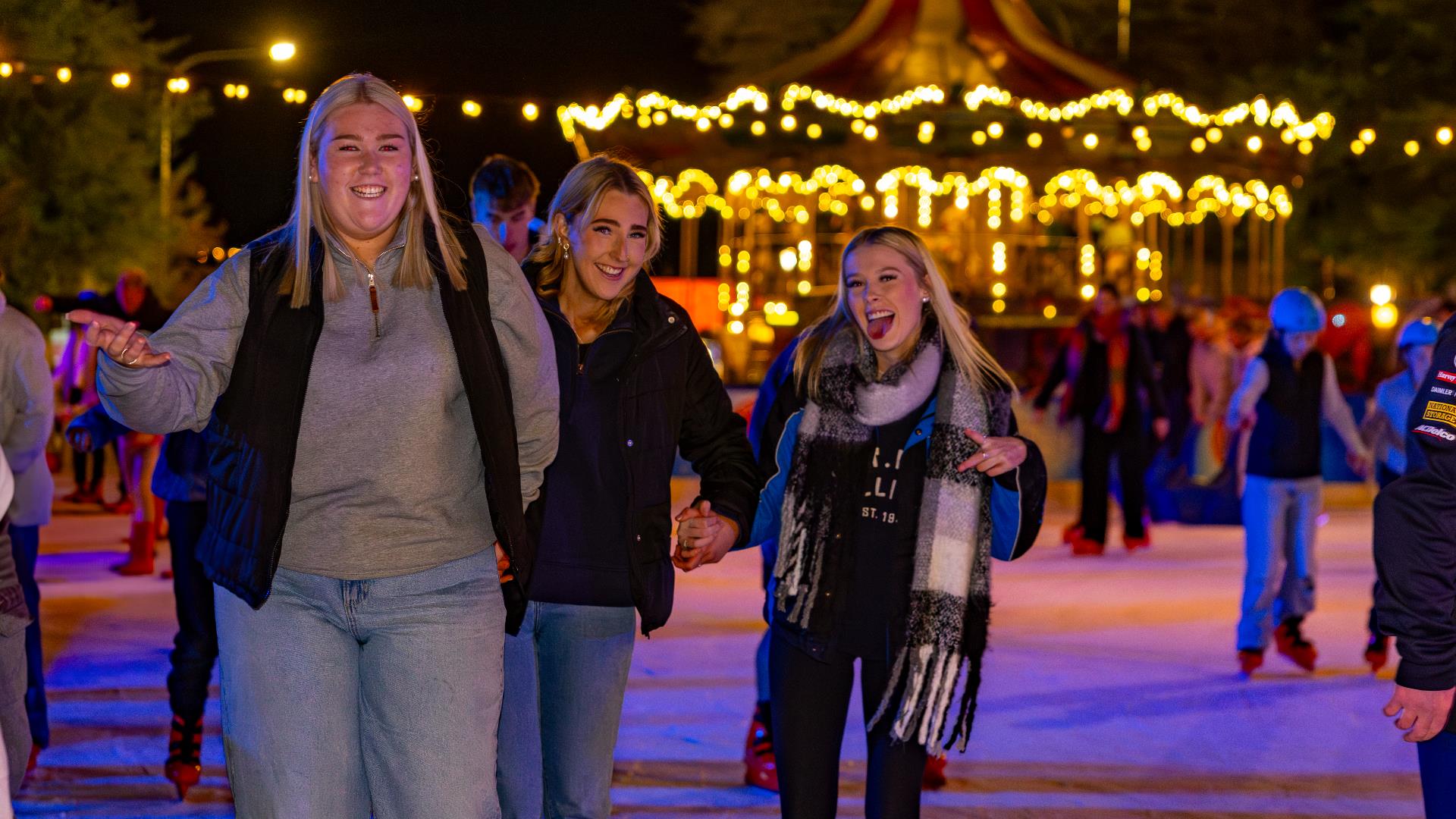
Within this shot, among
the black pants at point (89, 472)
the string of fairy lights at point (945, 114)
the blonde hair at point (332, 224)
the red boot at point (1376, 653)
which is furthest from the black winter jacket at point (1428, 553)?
the string of fairy lights at point (945, 114)

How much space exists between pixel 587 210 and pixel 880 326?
83cm

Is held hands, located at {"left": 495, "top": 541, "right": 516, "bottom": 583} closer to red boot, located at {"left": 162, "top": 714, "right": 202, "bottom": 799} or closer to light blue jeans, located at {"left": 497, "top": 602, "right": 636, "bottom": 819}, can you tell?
light blue jeans, located at {"left": 497, "top": 602, "right": 636, "bottom": 819}

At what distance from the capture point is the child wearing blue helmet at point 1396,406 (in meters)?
7.66

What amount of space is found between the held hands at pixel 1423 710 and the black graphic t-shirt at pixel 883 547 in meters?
1.31

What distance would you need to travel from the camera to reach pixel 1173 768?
6125mm

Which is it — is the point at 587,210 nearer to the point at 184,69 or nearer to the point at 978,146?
the point at 978,146

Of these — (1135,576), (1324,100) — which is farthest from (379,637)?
(1324,100)

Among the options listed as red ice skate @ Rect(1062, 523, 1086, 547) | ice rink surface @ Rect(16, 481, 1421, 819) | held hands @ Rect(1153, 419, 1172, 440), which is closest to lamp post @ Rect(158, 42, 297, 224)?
ice rink surface @ Rect(16, 481, 1421, 819)

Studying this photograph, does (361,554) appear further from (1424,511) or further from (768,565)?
(768,565)

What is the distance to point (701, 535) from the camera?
13.5 feet

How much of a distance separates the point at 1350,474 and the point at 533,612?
1351 cm

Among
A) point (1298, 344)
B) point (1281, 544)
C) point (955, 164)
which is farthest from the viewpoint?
point (955, 164)

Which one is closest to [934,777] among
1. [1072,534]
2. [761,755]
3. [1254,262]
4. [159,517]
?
[761,755]

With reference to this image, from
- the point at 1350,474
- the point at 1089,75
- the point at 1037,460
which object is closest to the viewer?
the point at 1037,460
